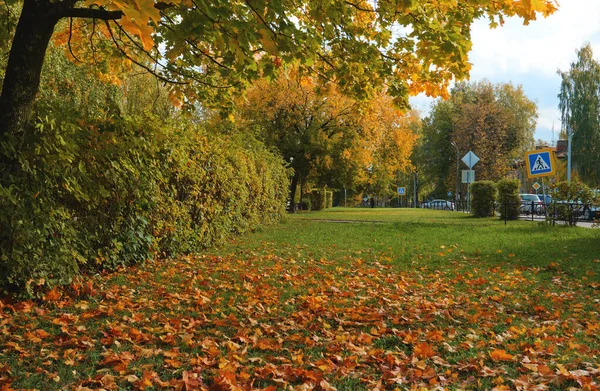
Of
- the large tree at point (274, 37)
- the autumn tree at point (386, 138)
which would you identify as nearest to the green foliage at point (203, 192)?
the large tree at point (274, 37)

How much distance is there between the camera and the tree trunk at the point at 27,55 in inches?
201

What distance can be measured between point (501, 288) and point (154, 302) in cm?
487

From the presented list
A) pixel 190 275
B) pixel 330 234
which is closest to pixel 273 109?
pixel 330 234

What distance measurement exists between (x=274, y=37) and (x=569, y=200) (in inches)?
583

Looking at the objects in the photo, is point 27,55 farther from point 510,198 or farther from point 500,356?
point 510,198

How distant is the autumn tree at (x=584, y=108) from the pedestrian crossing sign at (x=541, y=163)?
32.6 m

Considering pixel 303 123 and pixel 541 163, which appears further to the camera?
pixel 303 123

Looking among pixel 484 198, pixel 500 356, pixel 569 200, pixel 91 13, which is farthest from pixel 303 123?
pixel 500 356

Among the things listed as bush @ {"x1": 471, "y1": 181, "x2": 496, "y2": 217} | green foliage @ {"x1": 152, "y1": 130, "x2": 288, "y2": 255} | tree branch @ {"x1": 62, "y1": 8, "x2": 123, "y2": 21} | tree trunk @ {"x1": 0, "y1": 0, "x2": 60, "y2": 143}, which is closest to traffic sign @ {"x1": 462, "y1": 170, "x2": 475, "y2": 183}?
bush @ {"x1": 471, "y1": 181, "x2": 496, "y2": 217}

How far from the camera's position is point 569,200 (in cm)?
1576

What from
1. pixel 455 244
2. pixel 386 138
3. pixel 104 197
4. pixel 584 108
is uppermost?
pixel 584 108

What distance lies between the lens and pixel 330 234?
49.8 feet

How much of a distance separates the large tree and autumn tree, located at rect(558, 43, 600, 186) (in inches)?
1709

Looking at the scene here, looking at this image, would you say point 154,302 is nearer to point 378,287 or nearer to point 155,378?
point 155,378
